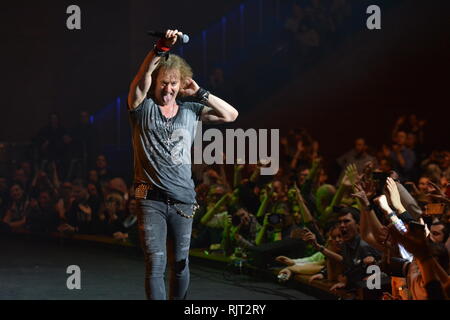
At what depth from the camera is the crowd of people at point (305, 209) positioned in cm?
455

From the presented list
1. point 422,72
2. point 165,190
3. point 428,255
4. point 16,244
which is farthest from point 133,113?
point 422,72

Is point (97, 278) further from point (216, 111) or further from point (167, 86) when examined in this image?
point (167, 86)

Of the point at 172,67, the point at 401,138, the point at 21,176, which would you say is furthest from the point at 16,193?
the point at 172,67

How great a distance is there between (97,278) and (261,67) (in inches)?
218

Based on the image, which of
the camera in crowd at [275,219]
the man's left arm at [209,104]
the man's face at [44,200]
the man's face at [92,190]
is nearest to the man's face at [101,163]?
the man's face at [92,190]

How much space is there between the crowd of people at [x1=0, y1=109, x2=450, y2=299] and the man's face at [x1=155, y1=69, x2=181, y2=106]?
128 centimetres

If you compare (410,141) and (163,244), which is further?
(410,141)

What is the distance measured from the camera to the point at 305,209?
7199 millimetres

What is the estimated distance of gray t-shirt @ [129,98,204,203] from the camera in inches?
159

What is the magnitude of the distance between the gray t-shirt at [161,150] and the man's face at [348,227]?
2222 millimetres

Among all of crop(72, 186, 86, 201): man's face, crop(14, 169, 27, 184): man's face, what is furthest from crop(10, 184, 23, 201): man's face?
crop(72, 186, 86, 201): man's face

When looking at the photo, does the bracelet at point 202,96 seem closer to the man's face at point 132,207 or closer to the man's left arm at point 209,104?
the man's left arm at point 209,104

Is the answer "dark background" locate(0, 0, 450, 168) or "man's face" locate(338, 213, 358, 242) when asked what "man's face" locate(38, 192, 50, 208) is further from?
"man's face" locate(338, 213, 358, 242)

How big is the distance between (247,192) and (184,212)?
414 cm
